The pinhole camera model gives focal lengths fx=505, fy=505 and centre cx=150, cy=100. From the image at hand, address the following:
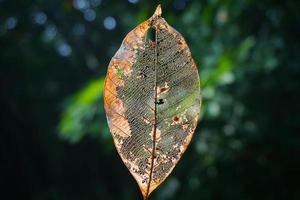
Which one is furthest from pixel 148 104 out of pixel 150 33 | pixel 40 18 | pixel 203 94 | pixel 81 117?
pixel 40 18

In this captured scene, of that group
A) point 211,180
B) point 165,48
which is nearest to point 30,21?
point 211,180

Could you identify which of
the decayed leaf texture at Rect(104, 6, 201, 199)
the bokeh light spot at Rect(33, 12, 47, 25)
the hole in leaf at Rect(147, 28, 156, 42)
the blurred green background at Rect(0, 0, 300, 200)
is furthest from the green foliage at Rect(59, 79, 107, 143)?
the bokeh light spot at Rect(33, 12, 47, 25)

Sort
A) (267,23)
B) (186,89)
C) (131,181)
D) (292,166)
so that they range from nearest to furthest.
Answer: (186,89)
(267,23)
(292,166)
(131,181)

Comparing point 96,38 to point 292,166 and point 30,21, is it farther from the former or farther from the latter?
point 292,166

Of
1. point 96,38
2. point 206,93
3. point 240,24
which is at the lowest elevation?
point 96,38

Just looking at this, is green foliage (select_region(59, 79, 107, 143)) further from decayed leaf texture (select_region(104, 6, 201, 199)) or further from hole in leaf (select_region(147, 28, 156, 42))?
decayed leaf texture (select_region(104, 6, 201, 199))

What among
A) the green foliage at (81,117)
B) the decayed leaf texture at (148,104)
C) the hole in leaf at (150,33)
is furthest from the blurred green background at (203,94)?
the decayed leaf texture at (148,104)
